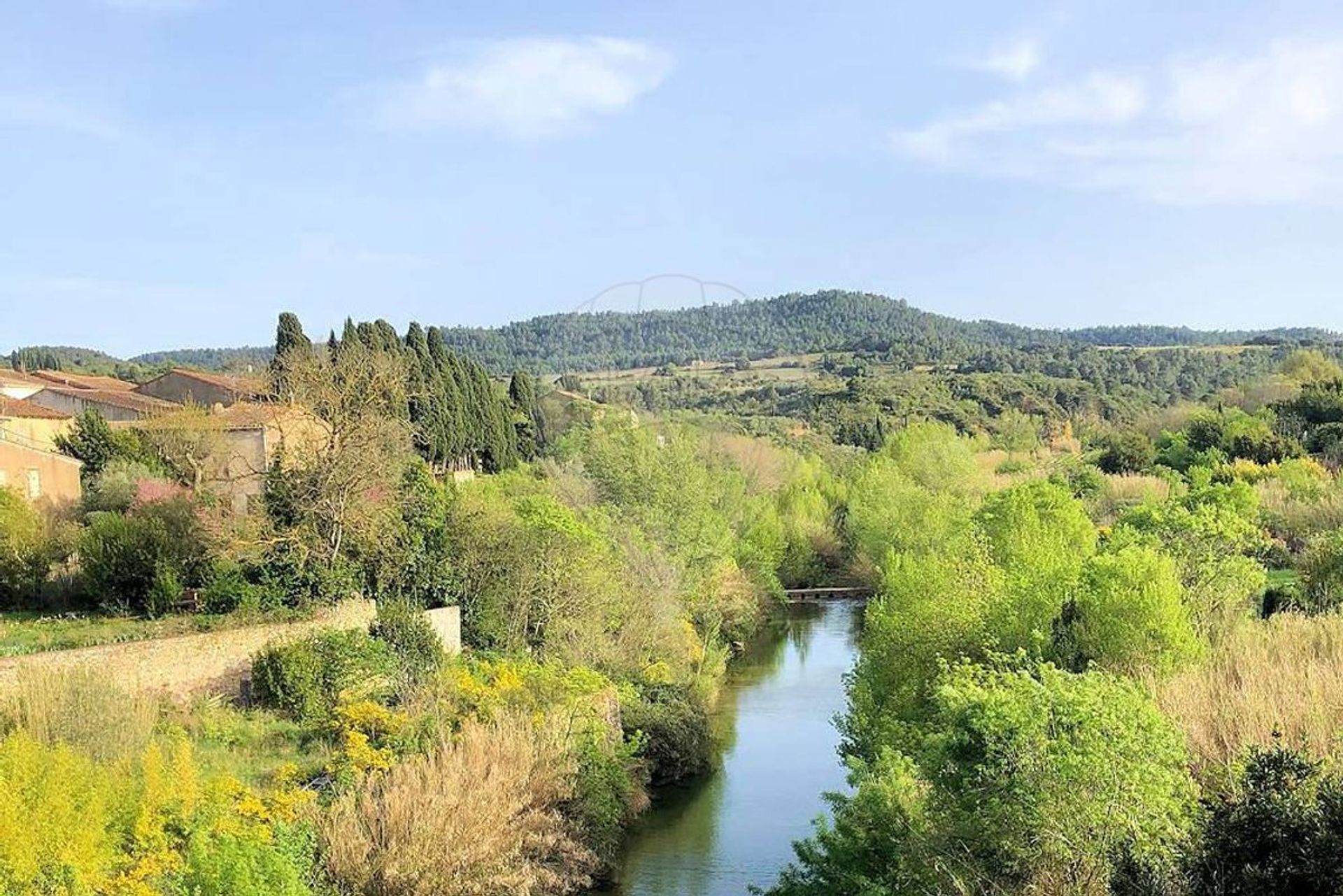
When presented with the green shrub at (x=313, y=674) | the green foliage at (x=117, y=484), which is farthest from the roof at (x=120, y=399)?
the green shrub at (x=313, y=674)

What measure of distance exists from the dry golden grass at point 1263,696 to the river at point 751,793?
328 inches

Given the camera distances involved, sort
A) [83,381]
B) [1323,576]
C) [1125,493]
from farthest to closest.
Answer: [83,381] < [1125,493] < [1323,576]

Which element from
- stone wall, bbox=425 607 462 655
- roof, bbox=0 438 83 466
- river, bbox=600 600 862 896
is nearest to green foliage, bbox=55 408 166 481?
roof, bbox=0 438 83 466

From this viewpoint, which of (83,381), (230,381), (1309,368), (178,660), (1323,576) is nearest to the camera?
(178,660)

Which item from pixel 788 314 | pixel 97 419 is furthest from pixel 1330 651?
pixel 788 314

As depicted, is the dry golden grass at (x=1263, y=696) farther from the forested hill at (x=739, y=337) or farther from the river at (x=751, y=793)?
the forested hill at (x=739, y=337)

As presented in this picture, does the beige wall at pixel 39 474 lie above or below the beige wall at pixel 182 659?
above

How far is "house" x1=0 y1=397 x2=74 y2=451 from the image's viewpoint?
1465 inches

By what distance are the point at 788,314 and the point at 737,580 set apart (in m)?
129

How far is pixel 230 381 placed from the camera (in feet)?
152

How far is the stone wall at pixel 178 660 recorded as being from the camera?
1903 cm

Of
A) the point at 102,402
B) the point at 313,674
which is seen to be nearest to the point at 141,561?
the point at 313,674

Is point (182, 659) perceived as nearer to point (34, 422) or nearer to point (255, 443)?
point (255, 443)

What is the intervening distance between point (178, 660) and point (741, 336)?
142m
